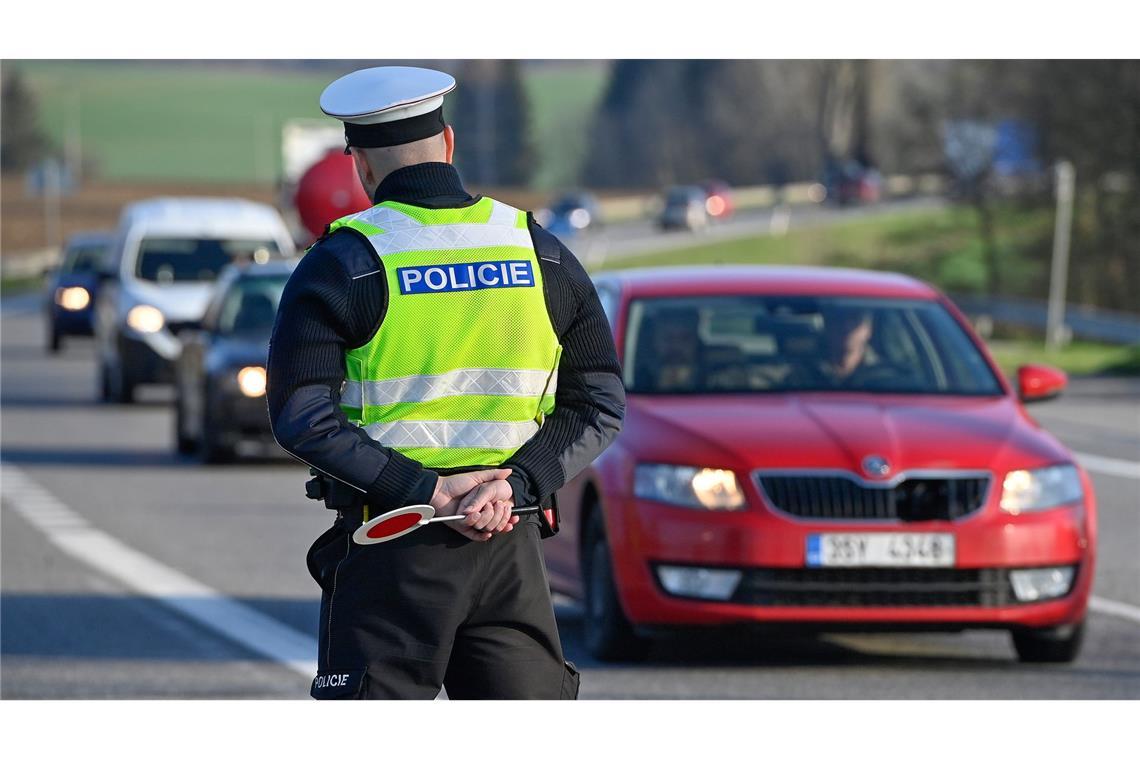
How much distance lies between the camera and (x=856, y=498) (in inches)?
334

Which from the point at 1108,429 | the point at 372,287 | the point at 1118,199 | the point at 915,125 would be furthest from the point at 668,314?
the point at 915,125

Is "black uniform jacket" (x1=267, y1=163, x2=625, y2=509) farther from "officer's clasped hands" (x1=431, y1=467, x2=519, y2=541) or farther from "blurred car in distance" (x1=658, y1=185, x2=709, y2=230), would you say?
"blurred car in distance" (x1=658, y1=185, x2=709, y2=230)

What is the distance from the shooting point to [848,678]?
859 centimetres

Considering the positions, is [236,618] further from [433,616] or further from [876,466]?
[433,616]

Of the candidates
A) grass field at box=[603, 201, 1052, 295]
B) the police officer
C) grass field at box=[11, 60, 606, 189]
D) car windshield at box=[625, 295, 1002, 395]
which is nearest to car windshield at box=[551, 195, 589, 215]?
grass field at box=[603, 201, 1052, 295]

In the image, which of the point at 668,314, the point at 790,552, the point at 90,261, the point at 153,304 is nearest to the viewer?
the point at 790,552

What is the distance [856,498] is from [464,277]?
176 inches

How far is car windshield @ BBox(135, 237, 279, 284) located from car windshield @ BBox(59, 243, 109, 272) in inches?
550

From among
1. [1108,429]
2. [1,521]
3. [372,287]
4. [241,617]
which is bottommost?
[1108,429]

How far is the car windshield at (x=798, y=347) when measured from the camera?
9516mm

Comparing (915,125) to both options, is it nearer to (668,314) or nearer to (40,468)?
(40,468)

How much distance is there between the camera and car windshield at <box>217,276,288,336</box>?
61.4 ft

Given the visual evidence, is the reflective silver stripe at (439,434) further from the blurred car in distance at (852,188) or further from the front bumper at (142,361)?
the blurred car in distance at (852,188)

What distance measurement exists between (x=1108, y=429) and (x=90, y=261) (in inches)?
880
